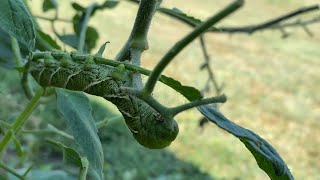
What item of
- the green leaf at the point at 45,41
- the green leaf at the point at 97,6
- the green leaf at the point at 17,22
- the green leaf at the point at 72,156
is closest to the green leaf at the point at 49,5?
the green leaf at the point at 97,6

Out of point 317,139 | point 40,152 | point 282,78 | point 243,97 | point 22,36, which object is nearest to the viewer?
point 22,36

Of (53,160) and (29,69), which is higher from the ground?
(29,69)

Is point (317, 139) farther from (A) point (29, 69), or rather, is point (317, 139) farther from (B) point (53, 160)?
(A) point (29, 69)

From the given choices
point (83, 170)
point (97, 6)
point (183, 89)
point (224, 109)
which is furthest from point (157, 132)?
point (224, 109)

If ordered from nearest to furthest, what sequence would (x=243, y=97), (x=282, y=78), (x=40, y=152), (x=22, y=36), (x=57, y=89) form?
1. (x=22, y=36)
2. (x=57, y=89)
3. (x=40, y=152)
4. (x=243, y=97)
5. (x=282, y=78)

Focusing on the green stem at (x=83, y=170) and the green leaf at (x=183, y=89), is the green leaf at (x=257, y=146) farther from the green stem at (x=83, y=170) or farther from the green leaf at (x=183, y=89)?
the green stem at (x=83, y=170)

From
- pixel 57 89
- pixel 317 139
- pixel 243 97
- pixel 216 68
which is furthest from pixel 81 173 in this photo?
pixel 216 68
